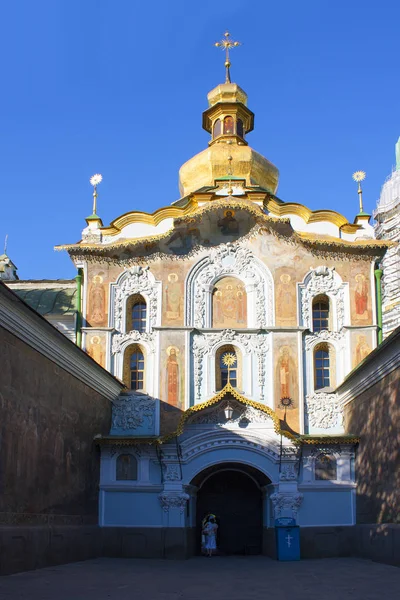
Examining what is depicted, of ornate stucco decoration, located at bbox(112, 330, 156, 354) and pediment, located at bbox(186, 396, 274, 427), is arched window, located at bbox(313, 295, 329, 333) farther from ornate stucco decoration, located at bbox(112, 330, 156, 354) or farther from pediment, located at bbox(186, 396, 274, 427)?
ornate stucco decoration, located at bbox(112, 330, 156, 354)

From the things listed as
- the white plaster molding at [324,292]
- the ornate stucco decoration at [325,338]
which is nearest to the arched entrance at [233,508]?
the ornate stucco decoration at [325,338]

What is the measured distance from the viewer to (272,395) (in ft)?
74.4

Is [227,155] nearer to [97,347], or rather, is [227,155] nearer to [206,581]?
[97,347]

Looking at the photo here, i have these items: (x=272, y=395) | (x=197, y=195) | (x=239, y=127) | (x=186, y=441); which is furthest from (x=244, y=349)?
(x=239, y=127)

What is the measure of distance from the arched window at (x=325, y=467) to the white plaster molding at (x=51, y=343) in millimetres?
5709

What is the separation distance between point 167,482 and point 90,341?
447cm

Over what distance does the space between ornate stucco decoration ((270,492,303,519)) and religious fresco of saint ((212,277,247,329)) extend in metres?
4.83

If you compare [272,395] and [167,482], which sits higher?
[272,395]

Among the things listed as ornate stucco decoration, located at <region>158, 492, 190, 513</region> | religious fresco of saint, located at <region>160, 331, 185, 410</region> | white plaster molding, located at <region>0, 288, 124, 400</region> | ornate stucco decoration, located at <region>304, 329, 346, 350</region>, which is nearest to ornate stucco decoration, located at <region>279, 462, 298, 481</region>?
ornate stucco decoration, located at <region>158, 492, 190, 513</region>

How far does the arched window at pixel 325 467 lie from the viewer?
21.9 meters

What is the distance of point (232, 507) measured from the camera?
26.5 m

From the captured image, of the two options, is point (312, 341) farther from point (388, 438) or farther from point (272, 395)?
point (388, 438)

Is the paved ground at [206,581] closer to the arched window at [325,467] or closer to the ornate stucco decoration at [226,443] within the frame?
the arched window at [325,467]

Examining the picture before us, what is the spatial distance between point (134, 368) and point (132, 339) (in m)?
0.83
